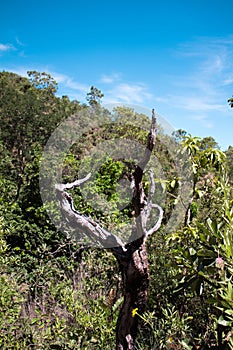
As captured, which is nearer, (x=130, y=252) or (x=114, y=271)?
(x=130, y=252)

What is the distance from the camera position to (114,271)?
376 cm

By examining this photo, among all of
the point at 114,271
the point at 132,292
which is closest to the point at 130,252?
the point at 132,292

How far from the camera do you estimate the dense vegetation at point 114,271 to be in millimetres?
1472

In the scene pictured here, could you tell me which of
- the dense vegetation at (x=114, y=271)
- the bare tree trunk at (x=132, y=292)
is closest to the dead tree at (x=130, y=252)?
the bare tree trunk at (x=132, y=292)

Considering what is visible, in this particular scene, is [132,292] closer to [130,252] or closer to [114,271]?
[130,252]

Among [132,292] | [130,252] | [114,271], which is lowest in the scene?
[114,271]

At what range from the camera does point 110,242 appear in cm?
208

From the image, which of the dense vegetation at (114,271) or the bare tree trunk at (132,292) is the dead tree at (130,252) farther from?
the dense vegetation at (114,271)

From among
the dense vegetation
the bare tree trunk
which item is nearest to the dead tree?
the bare tree trunk

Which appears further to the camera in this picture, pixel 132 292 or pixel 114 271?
pixel 114 271

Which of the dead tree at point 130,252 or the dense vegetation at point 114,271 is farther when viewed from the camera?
the dead tree at point 130,252

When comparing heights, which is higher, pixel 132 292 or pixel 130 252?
pixel 130 252

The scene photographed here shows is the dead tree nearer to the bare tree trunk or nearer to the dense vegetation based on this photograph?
the bare tree trunk

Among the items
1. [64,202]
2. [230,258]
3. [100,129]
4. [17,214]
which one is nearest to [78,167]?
[100,129]
